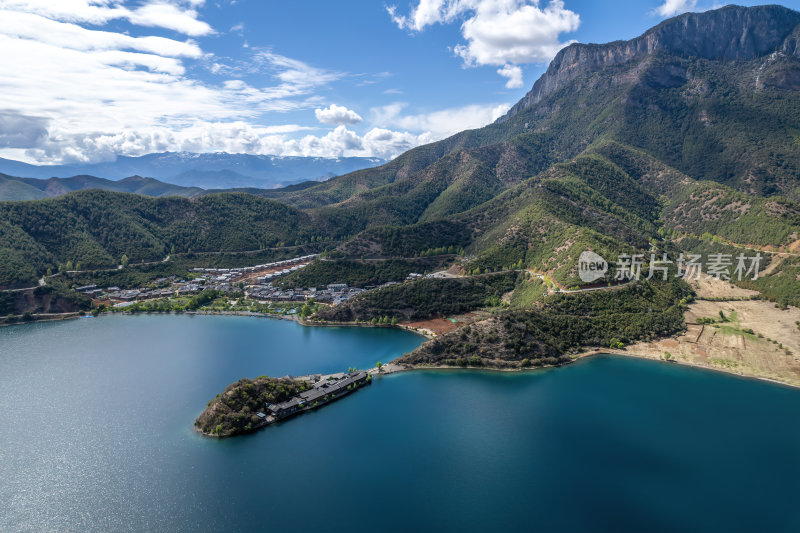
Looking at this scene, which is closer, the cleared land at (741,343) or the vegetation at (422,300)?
the cleared land at (741,343)

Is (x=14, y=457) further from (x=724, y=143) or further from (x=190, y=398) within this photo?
(x=724, y=143)

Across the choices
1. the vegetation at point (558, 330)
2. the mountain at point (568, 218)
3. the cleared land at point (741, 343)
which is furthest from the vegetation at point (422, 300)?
the cleared land at point (741, 343)

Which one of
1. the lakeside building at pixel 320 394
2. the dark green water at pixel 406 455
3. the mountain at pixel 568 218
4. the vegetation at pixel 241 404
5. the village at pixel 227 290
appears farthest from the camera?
the mountain at pixel 568 218

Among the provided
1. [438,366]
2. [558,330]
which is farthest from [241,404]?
[558,330]

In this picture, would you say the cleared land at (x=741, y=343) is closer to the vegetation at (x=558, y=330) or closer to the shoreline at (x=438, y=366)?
the shoreline at (x=438, y=366)

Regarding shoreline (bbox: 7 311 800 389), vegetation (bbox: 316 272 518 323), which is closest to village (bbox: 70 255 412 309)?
vegetation (bbox: 316 272 518 323)

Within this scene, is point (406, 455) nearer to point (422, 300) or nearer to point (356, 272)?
point (422, 300)

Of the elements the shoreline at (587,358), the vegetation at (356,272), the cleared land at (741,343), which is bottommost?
the shoreline at (587,358)

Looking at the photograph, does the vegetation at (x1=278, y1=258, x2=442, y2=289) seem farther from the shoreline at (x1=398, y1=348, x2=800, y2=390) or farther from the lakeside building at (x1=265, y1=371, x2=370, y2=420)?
the lakeside building at (x1=265, y1=371, x2=370, y2=420)
